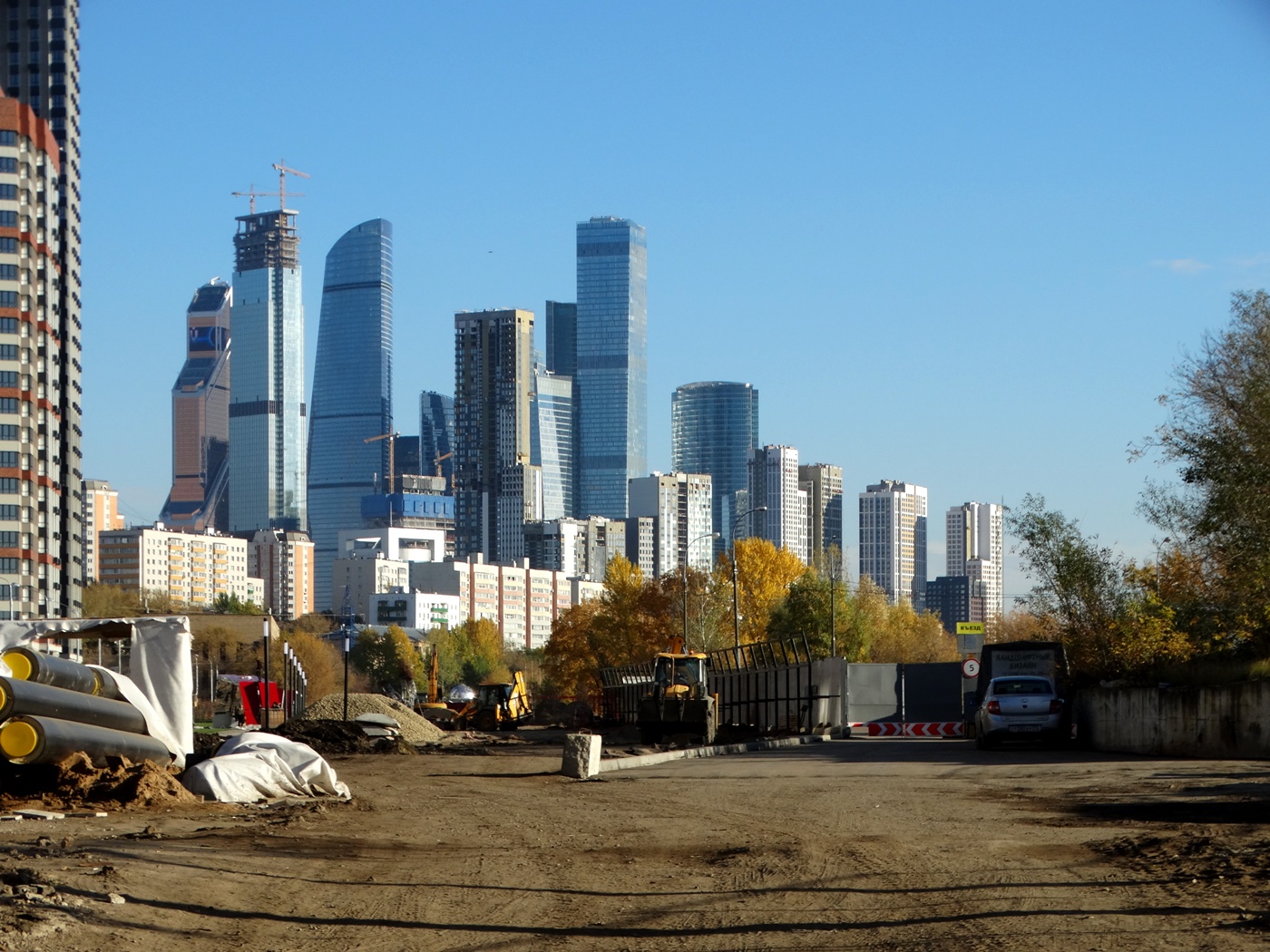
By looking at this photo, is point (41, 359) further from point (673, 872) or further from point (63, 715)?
point (673, 872)

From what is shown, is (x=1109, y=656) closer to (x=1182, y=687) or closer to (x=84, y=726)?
(x=1182, y=687)

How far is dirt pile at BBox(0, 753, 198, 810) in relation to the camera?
16891 mm

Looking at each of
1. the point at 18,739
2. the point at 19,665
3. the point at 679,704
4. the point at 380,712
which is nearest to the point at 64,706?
the point at 19,665

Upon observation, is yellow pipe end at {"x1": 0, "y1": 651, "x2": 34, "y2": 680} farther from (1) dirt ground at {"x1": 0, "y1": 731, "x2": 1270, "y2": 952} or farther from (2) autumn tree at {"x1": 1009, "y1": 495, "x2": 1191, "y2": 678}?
(2) autumn tree at {"x1": 1009, "y1": 495, "x2": 1191, "y2": 678}

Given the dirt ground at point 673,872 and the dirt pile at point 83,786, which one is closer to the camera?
the dirt ground at point 673,872

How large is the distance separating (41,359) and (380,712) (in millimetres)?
69705

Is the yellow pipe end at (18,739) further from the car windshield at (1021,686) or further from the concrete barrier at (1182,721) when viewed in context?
the car windshield at (1021,686)

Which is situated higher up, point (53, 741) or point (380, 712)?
point (53, 741)

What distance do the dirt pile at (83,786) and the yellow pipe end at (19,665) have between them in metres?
1.10

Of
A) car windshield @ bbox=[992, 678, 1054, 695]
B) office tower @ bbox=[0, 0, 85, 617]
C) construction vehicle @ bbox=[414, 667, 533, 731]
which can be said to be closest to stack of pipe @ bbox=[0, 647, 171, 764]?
car windshield @ bbox=[992, 678, 1054, 695]

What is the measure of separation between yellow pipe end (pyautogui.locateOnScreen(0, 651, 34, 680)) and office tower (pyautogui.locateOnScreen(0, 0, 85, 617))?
280ft

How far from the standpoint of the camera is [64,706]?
1752 cm

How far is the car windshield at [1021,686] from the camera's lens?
1223 inches

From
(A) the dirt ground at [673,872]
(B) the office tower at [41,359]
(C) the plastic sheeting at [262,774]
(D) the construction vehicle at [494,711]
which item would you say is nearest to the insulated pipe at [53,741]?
(C) the plastic sheeting at [262,774]
